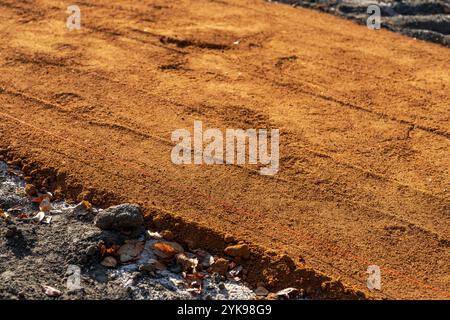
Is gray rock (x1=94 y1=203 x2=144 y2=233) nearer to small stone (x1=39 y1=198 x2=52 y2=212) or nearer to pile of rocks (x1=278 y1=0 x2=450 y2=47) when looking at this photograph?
small stone (x1=39 y1=198 x2=52 y2=212)

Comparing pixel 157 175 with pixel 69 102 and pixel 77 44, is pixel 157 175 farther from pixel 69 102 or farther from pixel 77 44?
pixel 77 44

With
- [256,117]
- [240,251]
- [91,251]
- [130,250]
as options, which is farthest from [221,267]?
[256,117]

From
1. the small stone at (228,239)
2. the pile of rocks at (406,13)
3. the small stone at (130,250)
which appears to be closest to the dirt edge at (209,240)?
the small stone at (228,239)

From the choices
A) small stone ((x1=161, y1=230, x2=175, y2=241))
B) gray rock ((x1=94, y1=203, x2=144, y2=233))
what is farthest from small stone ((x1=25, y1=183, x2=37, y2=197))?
small stone ((x1=161, y1=230, x2=175, y2=241))

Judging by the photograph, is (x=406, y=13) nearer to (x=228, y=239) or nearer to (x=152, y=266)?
(x=228, y=239)

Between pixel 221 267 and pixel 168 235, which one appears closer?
pixel 221 267
